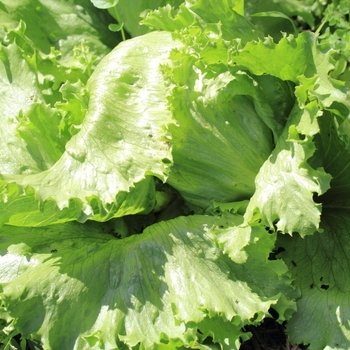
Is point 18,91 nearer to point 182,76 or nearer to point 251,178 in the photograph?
point 182,76

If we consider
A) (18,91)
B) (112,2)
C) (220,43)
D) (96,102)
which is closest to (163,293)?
(96,102)

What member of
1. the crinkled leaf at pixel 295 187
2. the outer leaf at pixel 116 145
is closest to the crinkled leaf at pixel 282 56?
the crinkled leaf at pixel 295 187

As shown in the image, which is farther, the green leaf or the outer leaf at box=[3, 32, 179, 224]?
the green leaf

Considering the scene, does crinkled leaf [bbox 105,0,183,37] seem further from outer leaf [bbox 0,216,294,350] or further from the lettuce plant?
outer leaf [bbox 0,216,294,350]

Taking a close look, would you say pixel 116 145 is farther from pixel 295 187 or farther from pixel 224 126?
pixel 295 187

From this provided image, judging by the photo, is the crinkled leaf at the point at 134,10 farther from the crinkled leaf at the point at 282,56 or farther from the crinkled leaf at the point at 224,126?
the crinkled leaf at the point at 282,56

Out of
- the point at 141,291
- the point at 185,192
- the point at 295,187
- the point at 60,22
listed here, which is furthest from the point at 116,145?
the point at 60,22

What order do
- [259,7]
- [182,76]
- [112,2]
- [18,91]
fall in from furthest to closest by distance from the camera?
[259,7] → [112,2] → [18,91] → [182,76]

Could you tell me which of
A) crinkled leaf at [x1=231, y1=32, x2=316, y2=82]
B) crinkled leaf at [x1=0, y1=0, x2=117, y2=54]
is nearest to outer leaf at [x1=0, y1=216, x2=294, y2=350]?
crinkled leaf at [x1=231, y1=32, x2=316, y2=82]
